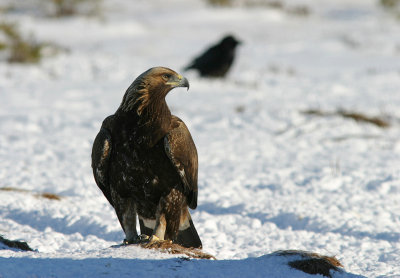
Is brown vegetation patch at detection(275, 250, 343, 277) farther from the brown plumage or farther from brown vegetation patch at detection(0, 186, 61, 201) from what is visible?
brown vegetation patch at detection(0, 186, 61, 201)

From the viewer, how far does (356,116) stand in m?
10.9

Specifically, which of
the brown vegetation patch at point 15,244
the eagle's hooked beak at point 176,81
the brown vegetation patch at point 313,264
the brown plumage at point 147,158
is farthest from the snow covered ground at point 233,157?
the eagle's hooked beak at point 176,81

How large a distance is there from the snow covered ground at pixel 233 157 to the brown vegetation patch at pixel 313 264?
70 millimetres

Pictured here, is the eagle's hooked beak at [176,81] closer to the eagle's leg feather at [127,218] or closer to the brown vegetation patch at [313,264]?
the eagle's leg feather at [127,218]

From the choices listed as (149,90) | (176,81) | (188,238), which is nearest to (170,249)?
(188,238)

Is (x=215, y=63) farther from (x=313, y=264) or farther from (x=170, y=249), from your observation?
(x=313, y=264)

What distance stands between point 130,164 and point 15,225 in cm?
192

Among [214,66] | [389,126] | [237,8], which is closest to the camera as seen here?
[389,126]

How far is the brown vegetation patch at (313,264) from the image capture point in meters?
4.16

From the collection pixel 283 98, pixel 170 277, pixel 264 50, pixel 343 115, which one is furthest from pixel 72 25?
pixel 170 277

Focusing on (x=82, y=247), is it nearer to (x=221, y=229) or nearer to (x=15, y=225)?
(x=15, y=225)

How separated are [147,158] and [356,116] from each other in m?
7.11

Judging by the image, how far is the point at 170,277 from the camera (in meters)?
3.80

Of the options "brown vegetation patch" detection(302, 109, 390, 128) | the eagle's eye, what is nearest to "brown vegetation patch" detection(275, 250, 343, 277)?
the eagle's eye
